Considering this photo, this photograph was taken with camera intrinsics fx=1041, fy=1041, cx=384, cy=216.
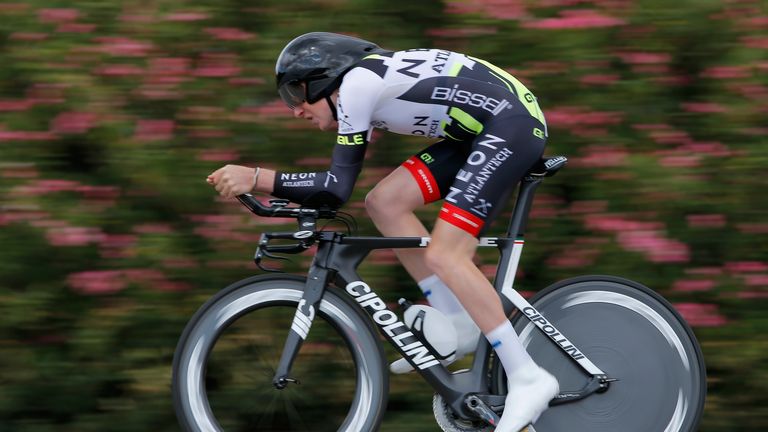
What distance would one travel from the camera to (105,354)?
5.39 meters

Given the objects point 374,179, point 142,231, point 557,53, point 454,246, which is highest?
point 557,53

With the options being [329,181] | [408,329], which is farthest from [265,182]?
[408,329]

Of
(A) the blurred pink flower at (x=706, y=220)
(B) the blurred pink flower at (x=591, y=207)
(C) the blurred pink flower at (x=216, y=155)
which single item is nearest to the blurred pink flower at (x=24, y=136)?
(C) the blurred pink flower at (x=216, y=155)

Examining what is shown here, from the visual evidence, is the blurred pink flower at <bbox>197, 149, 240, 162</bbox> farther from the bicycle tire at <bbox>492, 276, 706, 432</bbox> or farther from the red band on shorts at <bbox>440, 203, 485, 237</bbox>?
the bicycle tire at <bbox>492, 276, 706, 432</bbox>

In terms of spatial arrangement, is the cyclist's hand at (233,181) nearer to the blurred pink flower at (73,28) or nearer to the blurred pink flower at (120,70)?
the blurred pink flower at (120,70)

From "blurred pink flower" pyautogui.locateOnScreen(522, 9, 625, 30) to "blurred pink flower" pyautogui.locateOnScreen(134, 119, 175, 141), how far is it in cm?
191

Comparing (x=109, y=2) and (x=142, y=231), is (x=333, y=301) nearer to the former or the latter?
(x=142, y=231)

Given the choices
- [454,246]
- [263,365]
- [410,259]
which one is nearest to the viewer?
[454,246]

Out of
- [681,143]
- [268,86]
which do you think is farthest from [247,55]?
[681,143]

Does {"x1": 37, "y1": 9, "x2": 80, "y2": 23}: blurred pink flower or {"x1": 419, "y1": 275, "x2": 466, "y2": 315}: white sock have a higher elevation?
{"x1": 37, "y1": 9, "x2": 80, "y2": 23}: blurred pink flower

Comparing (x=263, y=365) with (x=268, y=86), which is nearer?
(x=263, y=365)

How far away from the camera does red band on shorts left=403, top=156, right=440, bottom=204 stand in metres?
4.60

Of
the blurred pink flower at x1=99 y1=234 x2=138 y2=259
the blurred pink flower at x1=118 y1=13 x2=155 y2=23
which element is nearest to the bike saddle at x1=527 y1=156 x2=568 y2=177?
the blurred pink flower at x1=99 y1=234 x2=138 y2=259

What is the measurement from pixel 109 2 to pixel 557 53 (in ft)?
7.76
